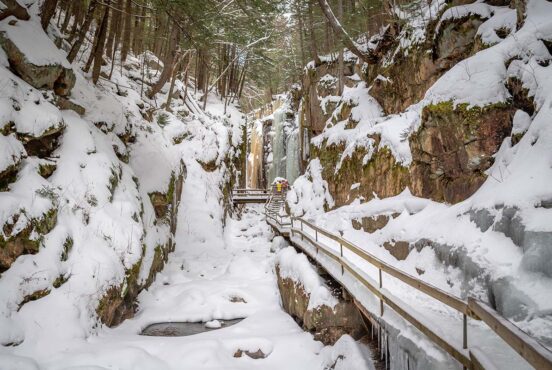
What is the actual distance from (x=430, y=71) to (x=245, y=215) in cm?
1998

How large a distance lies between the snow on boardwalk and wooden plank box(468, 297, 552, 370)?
2659 mm

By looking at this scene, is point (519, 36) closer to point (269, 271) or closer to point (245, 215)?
point (269, 271)

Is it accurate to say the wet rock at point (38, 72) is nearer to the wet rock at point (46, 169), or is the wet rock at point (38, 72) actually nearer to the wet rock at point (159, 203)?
the wet rock at point (46, 169)

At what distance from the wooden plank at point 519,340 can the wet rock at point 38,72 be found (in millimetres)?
10583

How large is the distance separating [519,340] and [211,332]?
6651mm

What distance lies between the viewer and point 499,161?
5.55m

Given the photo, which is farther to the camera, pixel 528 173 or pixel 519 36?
pixel 519 36

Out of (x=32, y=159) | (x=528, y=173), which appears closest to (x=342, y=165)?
(x=528, y=173)

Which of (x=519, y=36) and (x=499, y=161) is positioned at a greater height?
(x=519, y=36)

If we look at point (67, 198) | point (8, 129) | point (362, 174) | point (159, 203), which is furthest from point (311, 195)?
point (8, 129)

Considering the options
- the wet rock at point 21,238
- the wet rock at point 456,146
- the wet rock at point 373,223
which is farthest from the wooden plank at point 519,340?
the wet rock at point 21,238

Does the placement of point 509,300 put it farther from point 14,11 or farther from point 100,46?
point 100,46

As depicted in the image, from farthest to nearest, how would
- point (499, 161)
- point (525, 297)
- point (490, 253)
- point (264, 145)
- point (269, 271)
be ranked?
point (264, 145) < point (269, 271) < point (499, 161) < point (490, 253) < point (525, 297)

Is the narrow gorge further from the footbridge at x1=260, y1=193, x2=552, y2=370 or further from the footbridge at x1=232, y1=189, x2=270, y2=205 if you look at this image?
the footbridge at x1=232, y1=189, x2=270, y2=205
